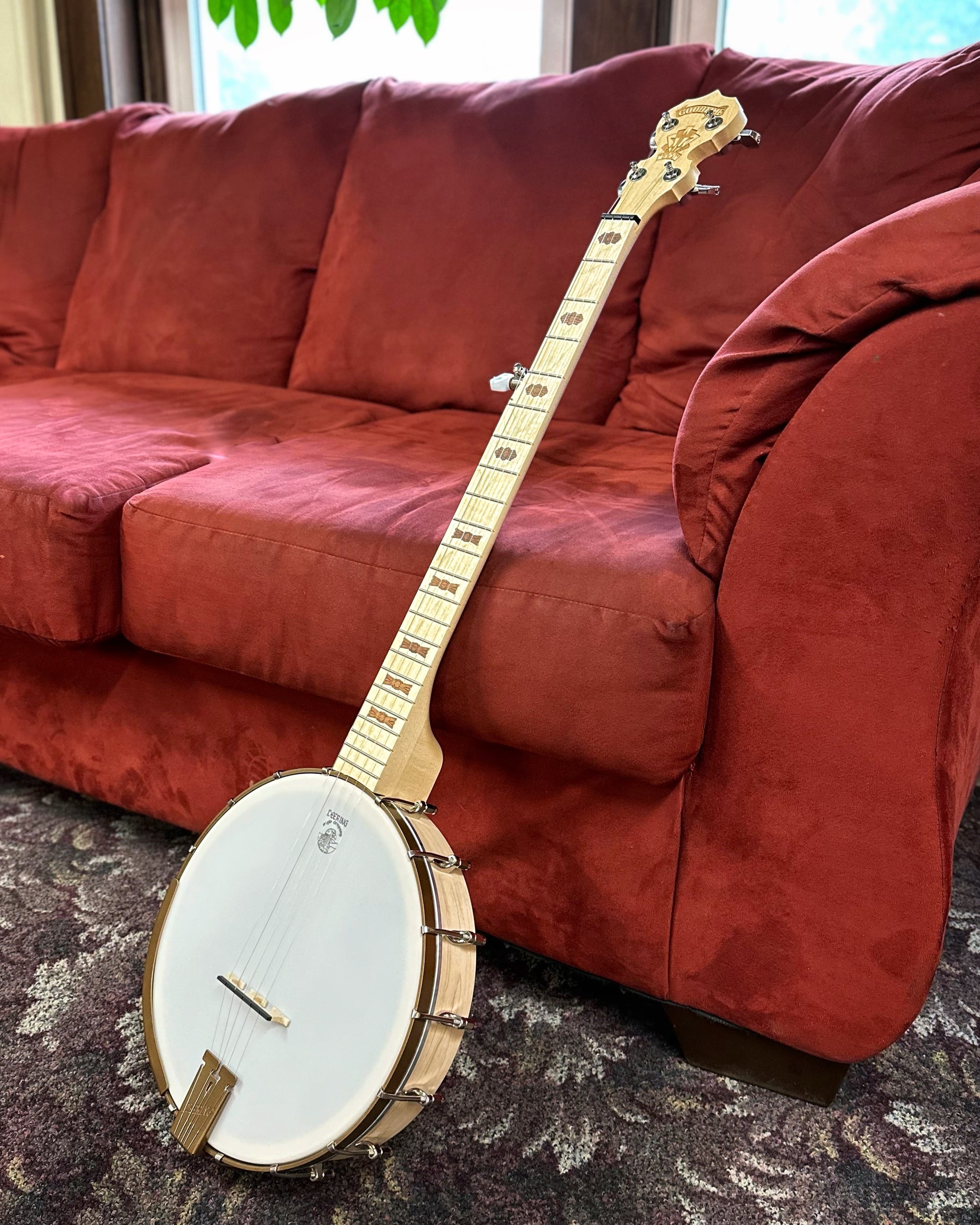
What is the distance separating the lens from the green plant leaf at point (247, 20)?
2.17m

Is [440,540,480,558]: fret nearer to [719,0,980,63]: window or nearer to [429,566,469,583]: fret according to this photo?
[429,566,469,583]: fret

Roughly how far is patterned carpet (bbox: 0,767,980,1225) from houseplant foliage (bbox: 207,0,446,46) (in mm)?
1899

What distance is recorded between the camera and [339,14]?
208 centimetres

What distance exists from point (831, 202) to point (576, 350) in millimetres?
555

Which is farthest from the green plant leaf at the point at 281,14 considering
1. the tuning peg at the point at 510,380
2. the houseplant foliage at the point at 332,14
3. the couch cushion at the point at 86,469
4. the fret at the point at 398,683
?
the fret at the point at 398,683

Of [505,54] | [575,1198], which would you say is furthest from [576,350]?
[505,54]

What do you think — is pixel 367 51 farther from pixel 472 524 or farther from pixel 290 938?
pixel 290 938

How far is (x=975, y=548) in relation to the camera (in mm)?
706

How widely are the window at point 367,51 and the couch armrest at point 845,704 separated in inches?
65.5

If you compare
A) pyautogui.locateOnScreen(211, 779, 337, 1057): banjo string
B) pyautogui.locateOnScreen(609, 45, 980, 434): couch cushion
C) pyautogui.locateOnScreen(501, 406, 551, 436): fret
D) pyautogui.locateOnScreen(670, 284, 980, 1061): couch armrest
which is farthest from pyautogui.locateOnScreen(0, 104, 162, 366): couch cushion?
pyautogui.locateOnScreen(670, 284, 980, 1061): couch armrest

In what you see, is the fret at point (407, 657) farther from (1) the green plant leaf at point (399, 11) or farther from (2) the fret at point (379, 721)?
(1) the green plant leaf at point (399, 11)

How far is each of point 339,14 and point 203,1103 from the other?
2.14m

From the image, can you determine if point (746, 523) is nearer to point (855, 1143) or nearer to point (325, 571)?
point (325, 571)

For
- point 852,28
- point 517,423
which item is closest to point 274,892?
point 517,423
